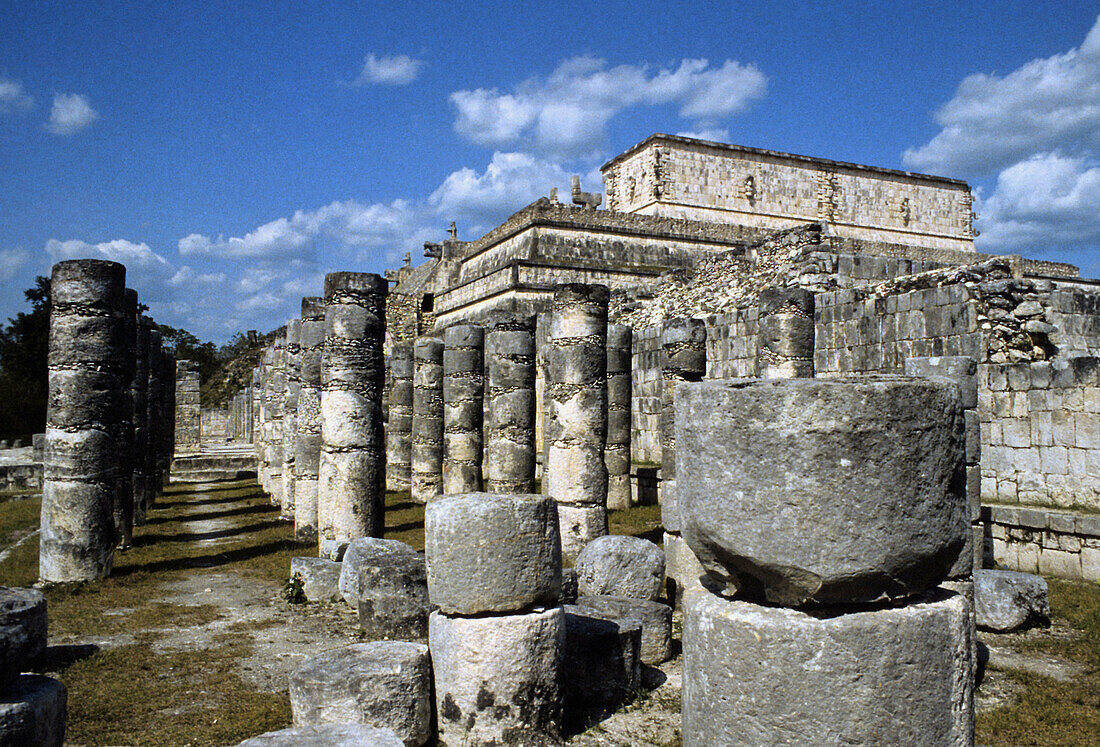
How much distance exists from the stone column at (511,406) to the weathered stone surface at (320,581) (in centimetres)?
416

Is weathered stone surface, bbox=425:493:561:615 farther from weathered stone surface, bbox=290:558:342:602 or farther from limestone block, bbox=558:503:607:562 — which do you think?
limestone block, bbox=558:503:607:562

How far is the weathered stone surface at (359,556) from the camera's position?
24.1 ft

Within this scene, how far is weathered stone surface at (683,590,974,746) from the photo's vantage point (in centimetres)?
288

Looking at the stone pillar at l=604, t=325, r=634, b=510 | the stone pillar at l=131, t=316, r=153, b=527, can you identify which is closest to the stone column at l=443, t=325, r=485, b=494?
the stone pillar at l=604, t=325, r=634, b=510

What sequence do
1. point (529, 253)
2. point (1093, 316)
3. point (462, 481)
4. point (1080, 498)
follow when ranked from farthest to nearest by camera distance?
point (529, 253), point (462, 481), point (1093, 316), point (1080, 498)

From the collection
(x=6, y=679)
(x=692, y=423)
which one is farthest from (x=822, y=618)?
(x=6, y=679)

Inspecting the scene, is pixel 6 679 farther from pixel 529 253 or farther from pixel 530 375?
pixel 529 253

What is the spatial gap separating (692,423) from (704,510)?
364 millimetres

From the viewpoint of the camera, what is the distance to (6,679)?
3.65m

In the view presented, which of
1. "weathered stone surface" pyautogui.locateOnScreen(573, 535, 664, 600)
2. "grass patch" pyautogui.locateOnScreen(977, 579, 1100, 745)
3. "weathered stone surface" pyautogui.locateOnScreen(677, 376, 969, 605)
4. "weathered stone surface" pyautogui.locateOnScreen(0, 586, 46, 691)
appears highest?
"weathered stone surface" pyautogui.locateOnScreen(677, 376, 969, 605)

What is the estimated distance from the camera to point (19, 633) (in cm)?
366

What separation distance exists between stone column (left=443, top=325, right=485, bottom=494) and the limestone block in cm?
450

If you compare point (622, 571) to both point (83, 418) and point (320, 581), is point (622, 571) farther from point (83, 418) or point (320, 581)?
point (83, 418)

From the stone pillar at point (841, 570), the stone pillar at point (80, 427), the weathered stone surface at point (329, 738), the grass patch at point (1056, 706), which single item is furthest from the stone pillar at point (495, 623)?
the stone pillar at point (80, 427)
